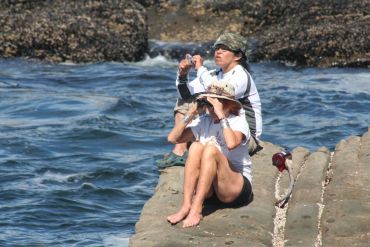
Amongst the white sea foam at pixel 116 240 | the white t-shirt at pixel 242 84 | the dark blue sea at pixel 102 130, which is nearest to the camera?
the white t-shirt at pixel 242 84

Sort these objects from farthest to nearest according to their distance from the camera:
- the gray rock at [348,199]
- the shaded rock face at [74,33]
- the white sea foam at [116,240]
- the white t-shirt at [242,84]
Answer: the shaded rock face at [74,33], the white sea foam at [116,240], the white t-shirt at [242,84], the gray rock at [348,199]

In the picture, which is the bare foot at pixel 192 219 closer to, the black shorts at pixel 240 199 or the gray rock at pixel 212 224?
the gray rock at pixel 212 224

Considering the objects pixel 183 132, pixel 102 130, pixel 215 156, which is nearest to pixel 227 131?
pixel 215 156

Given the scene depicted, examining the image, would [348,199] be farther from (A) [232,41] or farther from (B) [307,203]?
(A) [232,41]

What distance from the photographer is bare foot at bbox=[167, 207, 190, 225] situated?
939 centimetres

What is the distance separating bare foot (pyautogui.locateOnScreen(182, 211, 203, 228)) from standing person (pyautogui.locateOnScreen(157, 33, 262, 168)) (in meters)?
1.44

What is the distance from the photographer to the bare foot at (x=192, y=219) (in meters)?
9.31

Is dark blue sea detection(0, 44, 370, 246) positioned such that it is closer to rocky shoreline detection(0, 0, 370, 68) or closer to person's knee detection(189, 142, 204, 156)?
rocky shoreline detection(0, 0, 370, 68)

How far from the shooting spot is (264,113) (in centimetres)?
1938

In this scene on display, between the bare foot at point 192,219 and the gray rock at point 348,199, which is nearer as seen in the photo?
the gray rock at point 348,199

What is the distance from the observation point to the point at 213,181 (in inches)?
379

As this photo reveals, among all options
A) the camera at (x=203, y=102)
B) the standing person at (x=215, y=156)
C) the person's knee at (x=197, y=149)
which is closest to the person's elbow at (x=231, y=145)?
the standing person at (x=215, y=156)

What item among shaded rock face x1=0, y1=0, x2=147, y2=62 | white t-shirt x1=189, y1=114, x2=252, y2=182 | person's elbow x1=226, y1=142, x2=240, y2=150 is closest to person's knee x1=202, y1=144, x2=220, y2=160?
person's elbow x1=226, y1=142, x2=240, y2=150

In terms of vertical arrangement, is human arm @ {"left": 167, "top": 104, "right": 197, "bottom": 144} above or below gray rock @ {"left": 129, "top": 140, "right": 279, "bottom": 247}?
above
